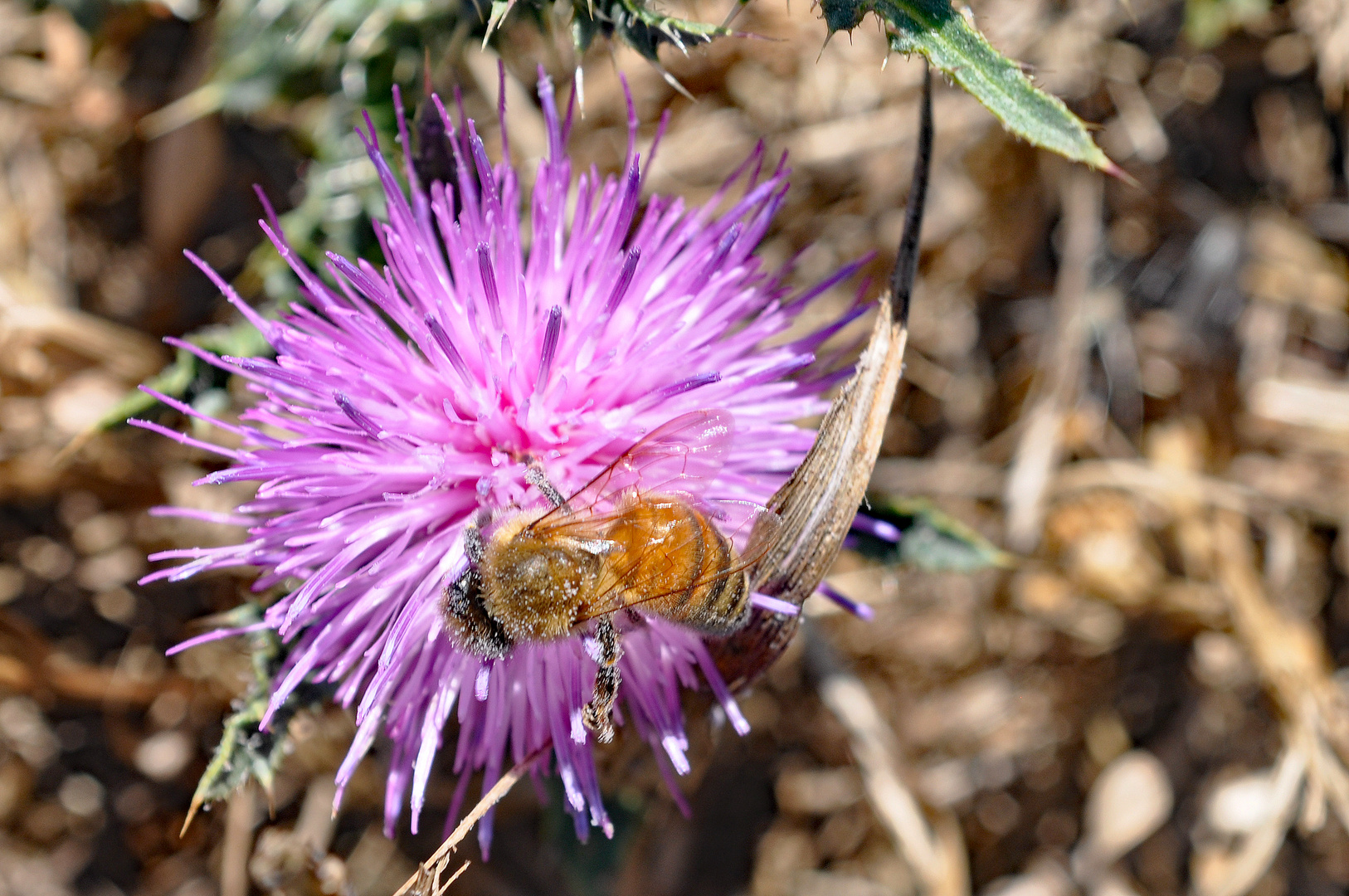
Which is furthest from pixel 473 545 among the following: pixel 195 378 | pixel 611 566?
pixel 195 378

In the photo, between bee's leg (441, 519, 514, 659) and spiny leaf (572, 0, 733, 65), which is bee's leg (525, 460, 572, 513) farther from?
spiny leaf (572, 0, 733, 65)

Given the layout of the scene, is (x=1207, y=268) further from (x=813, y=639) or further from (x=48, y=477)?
(x=48, y=477)

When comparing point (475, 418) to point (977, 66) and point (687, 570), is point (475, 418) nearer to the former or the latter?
point (687, 570)

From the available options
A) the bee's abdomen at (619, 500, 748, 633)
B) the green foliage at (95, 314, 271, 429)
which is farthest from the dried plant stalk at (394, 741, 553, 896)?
the green foliage at (95, 314, 271, 429)

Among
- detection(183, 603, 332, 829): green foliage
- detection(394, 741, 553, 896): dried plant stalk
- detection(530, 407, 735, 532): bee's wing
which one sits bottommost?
detection(394, 741, 553, 896): dried plant stalk

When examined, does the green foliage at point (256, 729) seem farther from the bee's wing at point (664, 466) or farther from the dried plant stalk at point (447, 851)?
the bee's wing at point (664, 466)

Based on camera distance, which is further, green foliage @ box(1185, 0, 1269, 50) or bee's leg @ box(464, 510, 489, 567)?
green foliage @ box(1185, 0, 1269, 50)
